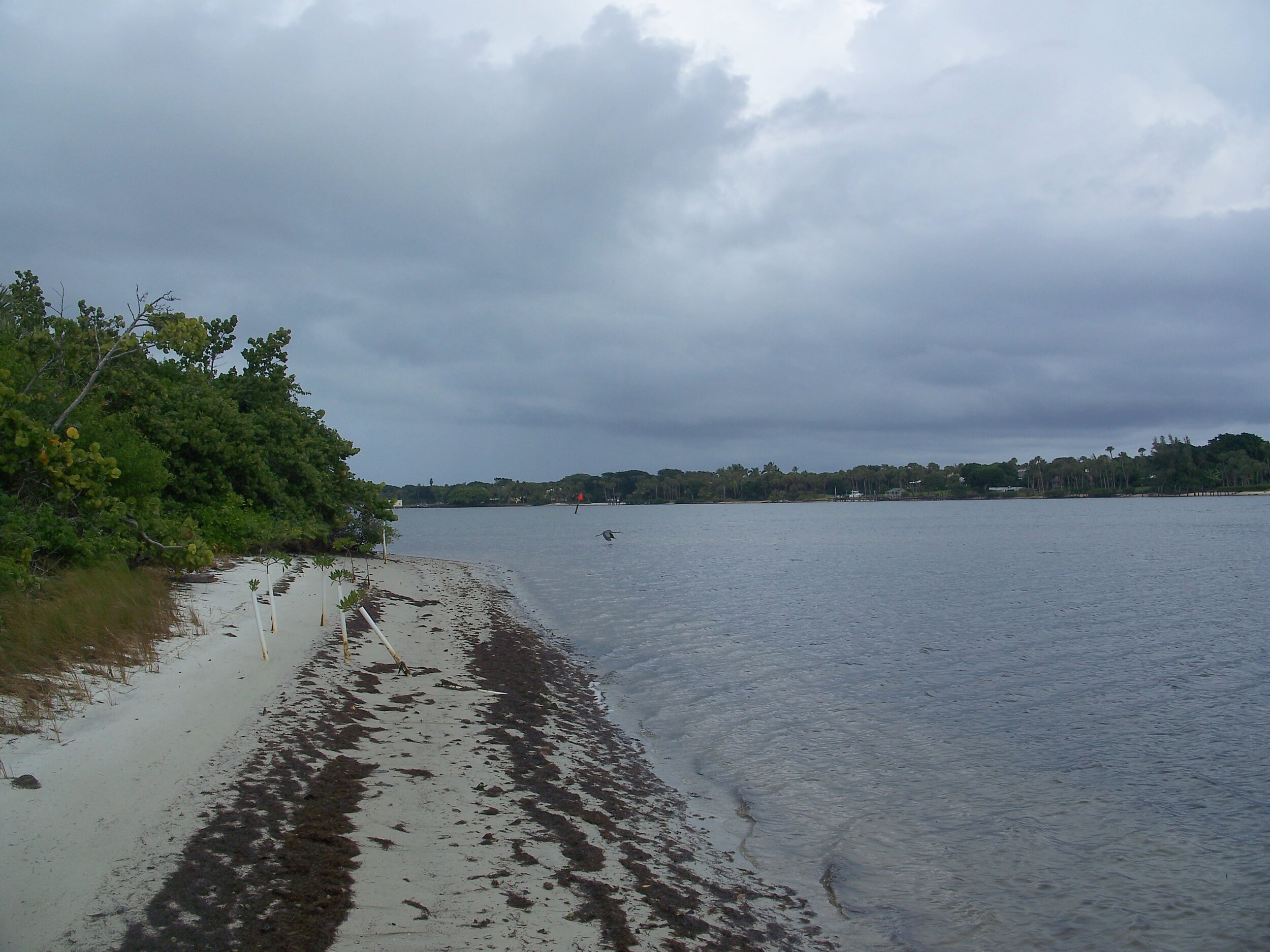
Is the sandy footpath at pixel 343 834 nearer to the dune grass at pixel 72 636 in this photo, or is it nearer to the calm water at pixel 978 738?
the dune grass at pixel 72 636

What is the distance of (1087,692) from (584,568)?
34.3 meters

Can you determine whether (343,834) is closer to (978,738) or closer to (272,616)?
(272,616)

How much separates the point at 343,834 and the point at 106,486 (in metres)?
13.6

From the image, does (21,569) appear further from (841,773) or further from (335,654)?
(841,773)

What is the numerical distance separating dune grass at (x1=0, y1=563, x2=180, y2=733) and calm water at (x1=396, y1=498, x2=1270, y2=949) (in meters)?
7.60

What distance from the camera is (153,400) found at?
22.7 metres

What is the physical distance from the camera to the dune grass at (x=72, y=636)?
28.8 ft

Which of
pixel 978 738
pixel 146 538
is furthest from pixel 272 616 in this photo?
pixel 978 738

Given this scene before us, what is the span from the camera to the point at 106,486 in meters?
17.0

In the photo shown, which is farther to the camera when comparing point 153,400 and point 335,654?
point 153,400

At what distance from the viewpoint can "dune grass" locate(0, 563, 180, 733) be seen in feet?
28.8

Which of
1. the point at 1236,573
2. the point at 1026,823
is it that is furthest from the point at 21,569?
the point at 1236,573

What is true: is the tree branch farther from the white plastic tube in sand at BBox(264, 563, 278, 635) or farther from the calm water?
the calm water

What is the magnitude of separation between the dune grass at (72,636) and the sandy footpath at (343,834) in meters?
0.48
